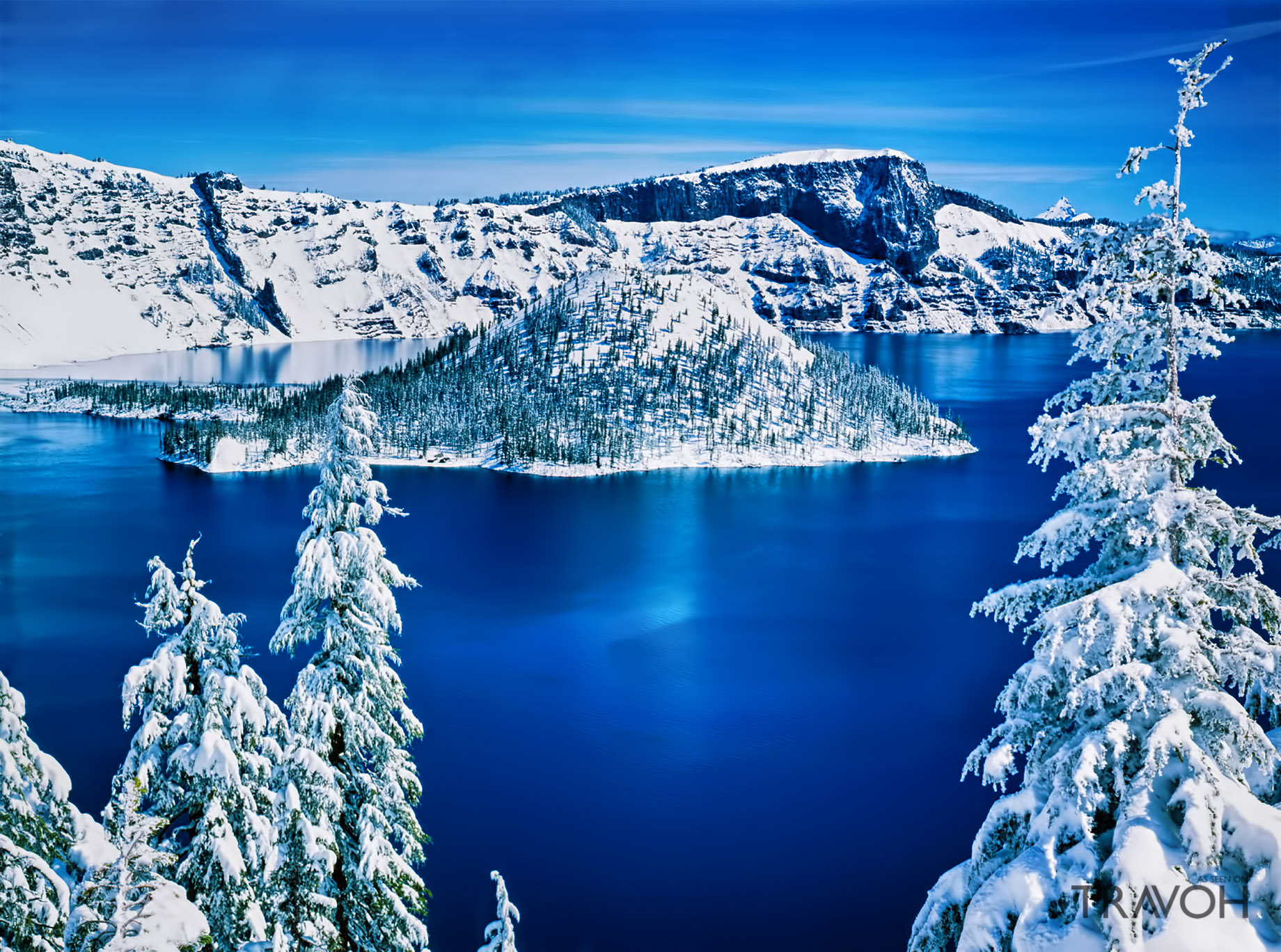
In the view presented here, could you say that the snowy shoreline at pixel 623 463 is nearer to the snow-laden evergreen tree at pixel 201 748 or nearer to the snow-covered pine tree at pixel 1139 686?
the snow-laden evergreen tree at pixel 201 748

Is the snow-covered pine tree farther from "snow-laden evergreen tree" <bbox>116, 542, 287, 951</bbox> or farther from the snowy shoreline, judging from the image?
the snowy shoreline

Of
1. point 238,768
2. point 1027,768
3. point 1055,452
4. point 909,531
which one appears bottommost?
point 909,531

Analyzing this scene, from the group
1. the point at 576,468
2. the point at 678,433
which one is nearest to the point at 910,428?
the point at 678,433

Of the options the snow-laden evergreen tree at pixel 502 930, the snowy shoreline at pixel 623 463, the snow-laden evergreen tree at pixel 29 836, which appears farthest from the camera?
the snowy shoreline at pixel 623 463

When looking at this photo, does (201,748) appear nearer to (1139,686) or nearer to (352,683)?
(352,683)

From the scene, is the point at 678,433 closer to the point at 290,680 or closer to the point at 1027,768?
the point at 290,680

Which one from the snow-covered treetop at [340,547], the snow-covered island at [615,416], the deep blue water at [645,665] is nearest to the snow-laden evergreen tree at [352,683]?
the snow-covered treetop at [340,547]

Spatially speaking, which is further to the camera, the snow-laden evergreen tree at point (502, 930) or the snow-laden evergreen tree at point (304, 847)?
the snow-laden evergreen tree at point (304, 847)
